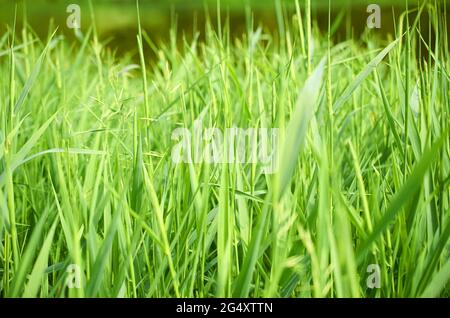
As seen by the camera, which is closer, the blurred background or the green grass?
the green grass

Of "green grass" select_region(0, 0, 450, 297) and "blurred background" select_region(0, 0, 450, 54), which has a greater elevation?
"blurred background" select_region(0, 0, 450, 54)

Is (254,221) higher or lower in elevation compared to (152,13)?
lower

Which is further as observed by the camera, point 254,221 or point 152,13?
point 152,13

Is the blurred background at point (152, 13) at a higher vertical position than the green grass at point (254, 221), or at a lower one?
higher

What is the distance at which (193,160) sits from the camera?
676mm

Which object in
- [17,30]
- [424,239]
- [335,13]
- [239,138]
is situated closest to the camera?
[424,239]

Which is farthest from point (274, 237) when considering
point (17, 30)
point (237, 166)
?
point (17, 30)

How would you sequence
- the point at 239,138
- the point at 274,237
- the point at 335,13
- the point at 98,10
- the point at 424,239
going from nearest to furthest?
the point at 274,237, the point at 424,239, the point at 239,138, the point at 98,10, the point at 335,13

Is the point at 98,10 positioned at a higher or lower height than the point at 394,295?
higher

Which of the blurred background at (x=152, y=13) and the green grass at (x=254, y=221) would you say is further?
the blurred background at (x=152, y=13)
